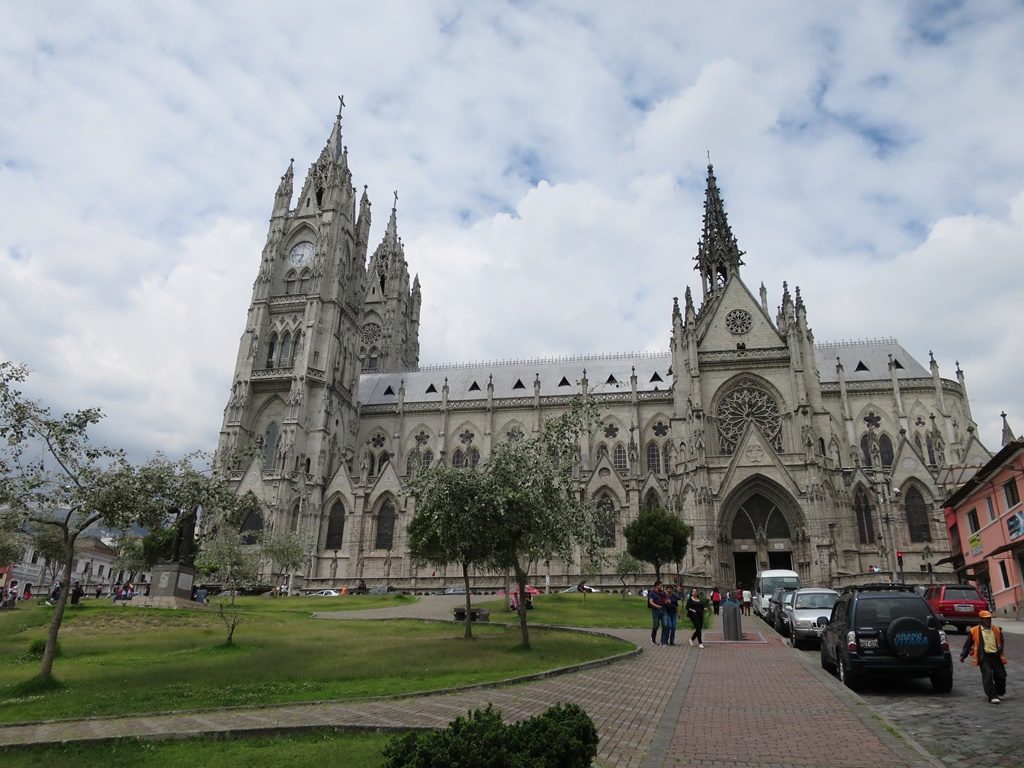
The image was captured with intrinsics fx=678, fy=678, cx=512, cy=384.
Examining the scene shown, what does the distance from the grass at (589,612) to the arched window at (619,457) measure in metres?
19.4

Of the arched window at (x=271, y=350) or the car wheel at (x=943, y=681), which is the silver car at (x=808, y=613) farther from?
the arched window at (x=271, y=350)

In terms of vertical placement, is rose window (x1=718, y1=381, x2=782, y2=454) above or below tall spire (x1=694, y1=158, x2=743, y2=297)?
below

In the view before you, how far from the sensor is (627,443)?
5941 cm

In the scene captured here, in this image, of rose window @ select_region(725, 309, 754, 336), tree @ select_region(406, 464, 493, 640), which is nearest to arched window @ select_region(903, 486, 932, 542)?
rose window @ select_region(725, 309, 754, 336)

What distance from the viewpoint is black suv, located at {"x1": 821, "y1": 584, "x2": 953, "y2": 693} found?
1208 centimetres

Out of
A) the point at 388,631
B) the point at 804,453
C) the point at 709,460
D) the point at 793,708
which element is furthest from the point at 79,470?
the point at 804,453

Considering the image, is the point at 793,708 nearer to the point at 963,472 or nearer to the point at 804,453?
the point at 804,453

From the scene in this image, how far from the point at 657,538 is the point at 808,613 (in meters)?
17.4

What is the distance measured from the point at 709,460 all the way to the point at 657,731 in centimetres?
3963

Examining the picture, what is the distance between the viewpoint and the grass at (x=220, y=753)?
25.1 ft

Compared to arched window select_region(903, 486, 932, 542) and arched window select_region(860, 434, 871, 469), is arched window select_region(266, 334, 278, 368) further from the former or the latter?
arched window select_region(903, 486, 932, 542)

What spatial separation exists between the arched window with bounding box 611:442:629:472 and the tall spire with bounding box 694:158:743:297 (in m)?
16.0

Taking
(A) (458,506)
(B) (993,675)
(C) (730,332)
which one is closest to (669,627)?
(A) (458,506)

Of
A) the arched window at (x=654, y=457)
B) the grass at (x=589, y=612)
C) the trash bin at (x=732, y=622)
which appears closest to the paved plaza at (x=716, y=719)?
the trash bin at (x=732, y=622)
